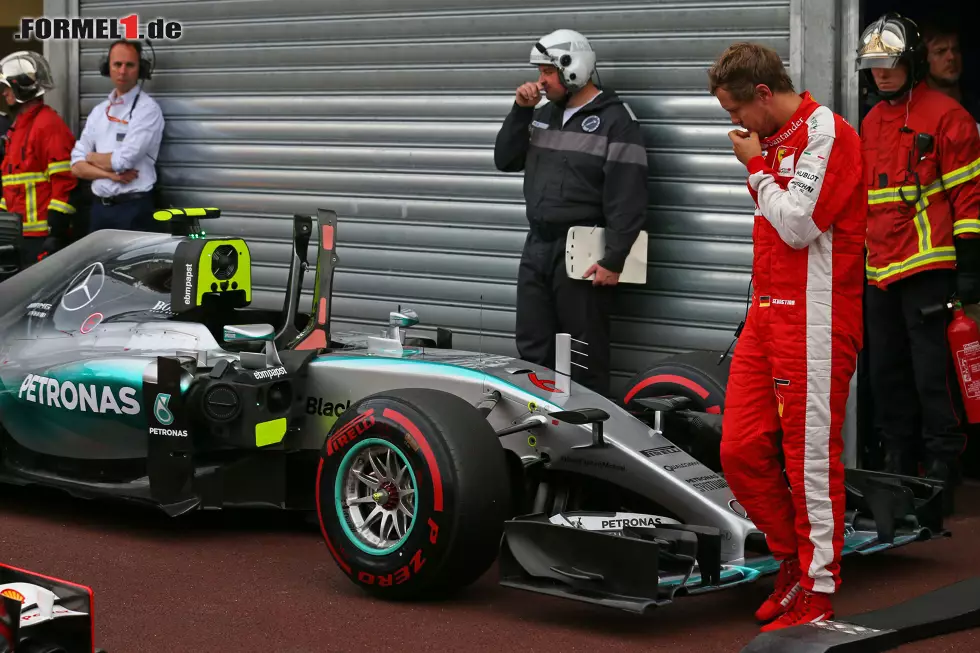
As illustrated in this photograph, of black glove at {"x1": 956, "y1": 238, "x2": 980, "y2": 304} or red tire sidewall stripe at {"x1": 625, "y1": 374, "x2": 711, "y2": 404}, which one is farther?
black glove at {"x1": 956, "y1": 238, "x2": 980, "y2": 304}

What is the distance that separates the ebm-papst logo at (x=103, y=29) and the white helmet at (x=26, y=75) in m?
0.65

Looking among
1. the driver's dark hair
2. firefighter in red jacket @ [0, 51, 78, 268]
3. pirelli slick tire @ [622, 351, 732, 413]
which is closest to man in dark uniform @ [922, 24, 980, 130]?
pirelli slick tire @ [622, 351, 732, 413]

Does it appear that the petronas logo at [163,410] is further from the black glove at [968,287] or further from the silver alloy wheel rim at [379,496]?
the black glove at [968,287]

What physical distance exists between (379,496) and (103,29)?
6.94 metres

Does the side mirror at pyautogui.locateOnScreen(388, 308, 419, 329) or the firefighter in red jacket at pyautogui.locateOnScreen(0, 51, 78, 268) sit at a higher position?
the firefighter in red jacket at pyautogui.locateOnScreen(0, 51, 78, 268)

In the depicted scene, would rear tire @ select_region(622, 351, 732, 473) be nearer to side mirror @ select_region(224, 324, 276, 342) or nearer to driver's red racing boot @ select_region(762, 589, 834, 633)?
driver's red racing boot @ select_region(762, 589, 834, 633)

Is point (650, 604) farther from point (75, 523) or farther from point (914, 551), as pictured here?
point (75, 523)

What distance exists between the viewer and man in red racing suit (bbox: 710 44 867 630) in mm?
4684


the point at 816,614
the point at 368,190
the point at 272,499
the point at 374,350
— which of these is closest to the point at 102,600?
the point at 272,499

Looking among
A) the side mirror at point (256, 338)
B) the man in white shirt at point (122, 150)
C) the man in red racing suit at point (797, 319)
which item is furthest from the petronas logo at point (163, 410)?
the man in white shirt at point (122, 150)

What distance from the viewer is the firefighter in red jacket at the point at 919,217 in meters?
6.93

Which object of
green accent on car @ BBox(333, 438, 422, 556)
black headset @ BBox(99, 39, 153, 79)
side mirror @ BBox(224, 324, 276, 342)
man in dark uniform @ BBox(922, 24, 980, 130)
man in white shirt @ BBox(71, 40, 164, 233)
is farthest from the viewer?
black headset @ BBox(99, 39, 153, 79)

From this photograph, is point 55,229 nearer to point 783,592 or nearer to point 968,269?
point 968,269

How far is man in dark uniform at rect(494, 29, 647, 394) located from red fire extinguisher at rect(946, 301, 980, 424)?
5.82 ft
